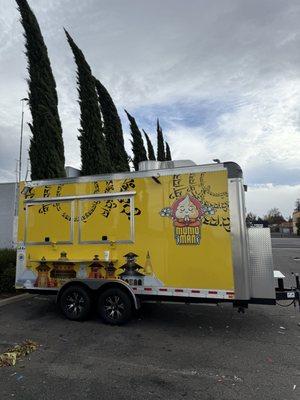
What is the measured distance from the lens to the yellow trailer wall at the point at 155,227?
6.73 meters

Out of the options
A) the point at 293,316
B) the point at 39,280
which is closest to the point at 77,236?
the point at 39,280

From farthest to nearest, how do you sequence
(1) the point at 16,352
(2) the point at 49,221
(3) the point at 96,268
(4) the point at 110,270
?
(2) the point at 49,221 → (3) the point at 96,268 → (4) the point at 110,270 → (1) the point at 16,352

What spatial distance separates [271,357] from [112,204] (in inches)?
157

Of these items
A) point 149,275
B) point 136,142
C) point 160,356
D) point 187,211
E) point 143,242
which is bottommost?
point 160,356

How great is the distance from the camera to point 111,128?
61.2ft

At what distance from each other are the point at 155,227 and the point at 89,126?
31.0 ft

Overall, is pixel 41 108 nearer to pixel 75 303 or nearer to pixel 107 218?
pixel 107 218

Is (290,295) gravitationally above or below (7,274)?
below

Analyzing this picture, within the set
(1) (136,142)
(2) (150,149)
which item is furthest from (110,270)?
(2) (150,149)

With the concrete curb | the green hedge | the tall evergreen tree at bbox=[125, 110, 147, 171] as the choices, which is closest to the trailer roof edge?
the concrete curb

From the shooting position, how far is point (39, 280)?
8.00m

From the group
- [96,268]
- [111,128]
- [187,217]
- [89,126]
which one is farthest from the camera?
[111,128]

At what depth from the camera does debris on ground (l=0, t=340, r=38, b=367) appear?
17.5 ft

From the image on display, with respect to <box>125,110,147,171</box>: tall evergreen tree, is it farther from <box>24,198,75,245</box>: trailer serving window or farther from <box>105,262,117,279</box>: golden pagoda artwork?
<box>105,262,117,279</box>: golden pagoda artwork
